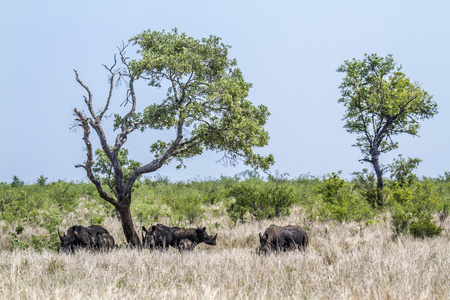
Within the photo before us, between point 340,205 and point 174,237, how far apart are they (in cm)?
867

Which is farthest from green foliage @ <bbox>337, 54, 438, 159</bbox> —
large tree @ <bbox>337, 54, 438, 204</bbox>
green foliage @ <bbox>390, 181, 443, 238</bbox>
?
green foliage @ <bbox>390, 181, 443, 238</bbox>

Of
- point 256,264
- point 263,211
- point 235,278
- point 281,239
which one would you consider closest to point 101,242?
point 281,239

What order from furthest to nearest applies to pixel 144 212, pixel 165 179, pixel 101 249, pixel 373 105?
pixel 165 179, pixel 373 105, pixel 144 212, pixel 101 249

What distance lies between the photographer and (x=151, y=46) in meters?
16.9

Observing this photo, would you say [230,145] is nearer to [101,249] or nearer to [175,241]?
[175,241]

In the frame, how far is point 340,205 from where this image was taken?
1923 centimetres

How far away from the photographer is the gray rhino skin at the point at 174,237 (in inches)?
543

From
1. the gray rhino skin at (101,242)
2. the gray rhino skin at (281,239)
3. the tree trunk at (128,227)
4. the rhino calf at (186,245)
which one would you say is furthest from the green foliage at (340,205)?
the gray rhino skin at (101,242)

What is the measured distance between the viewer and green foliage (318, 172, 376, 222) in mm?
17922

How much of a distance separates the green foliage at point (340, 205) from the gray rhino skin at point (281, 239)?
5.77 meters

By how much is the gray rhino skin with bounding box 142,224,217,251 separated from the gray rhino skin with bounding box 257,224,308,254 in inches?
94.5

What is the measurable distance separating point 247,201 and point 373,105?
585 inches

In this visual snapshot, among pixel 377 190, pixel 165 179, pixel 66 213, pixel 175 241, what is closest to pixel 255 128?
pixel 175 241

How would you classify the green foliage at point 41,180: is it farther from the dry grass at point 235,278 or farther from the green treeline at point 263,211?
the dry grass at point 235,278
